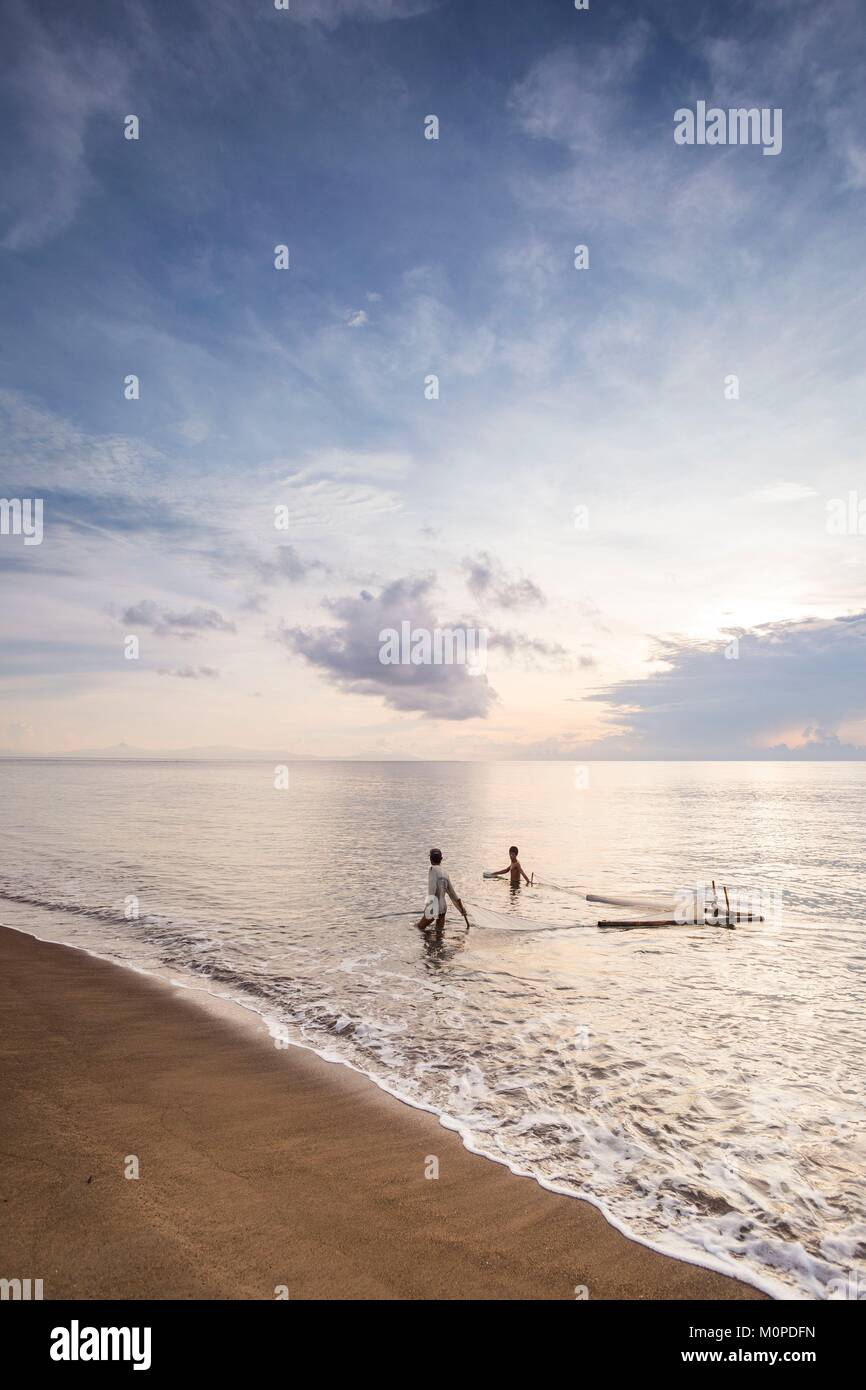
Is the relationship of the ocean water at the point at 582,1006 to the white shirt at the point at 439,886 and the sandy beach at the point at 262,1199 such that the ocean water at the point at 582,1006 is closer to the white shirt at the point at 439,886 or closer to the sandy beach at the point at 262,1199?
the sandy beach at the point at 262,1199

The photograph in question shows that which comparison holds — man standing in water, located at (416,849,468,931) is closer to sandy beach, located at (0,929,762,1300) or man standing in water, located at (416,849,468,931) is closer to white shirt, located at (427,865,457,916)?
white shirt, located at (427,865,457,916)

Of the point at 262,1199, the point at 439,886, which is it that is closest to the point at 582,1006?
the point at 439,886

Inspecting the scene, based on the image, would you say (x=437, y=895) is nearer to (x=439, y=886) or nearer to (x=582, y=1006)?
(x=439, y=886)

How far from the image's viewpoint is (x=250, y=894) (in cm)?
2459

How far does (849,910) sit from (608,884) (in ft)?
30.0

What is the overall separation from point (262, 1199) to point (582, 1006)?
8535 mm

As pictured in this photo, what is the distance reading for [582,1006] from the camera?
43.9 ft

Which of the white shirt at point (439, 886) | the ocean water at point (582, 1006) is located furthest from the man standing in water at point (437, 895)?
the ocean water at point (582, 1006)

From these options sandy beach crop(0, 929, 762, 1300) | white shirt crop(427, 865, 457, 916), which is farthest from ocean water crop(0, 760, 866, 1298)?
white shirt crop(427, 865, 457, 916)

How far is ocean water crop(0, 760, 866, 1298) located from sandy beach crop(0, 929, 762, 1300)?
0.68 meters
